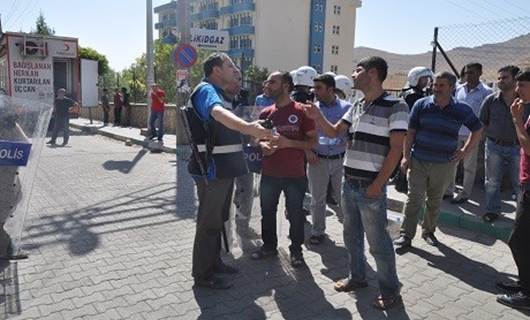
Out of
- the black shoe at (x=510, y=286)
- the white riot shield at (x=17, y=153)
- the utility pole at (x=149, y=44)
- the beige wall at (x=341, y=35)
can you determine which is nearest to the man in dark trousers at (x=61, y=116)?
the utility pole at (x=149, y=44)

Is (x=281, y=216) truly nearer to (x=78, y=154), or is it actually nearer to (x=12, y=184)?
(x=12, y=184)

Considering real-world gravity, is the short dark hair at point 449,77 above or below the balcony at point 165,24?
below

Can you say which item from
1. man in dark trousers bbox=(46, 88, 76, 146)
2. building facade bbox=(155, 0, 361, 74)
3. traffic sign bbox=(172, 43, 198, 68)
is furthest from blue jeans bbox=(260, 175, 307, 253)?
building facade bbox=(155, 0, 361, 74)

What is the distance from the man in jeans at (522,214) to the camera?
3627 mm

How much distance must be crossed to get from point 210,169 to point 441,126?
8.04 ft

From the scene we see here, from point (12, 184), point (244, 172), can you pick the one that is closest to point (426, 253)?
point (244, 172)

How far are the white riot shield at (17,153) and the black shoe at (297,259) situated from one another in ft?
8.85

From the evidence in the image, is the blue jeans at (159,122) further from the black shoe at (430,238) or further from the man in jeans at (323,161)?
the black shoe at (430,238)

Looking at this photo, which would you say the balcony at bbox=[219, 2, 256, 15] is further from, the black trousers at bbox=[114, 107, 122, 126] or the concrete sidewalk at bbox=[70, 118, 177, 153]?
the concrete sidewalk at bbox=[70, 118, 177, 153]

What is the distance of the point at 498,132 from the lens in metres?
→ 5.62

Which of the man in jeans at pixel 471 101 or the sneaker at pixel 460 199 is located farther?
the sneaker at pixel 460 199

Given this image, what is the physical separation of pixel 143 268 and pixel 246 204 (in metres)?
1.27

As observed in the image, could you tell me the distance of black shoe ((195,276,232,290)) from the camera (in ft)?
13.0

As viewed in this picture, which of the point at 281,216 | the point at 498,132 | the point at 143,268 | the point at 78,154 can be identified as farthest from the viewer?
the point at 78,154
